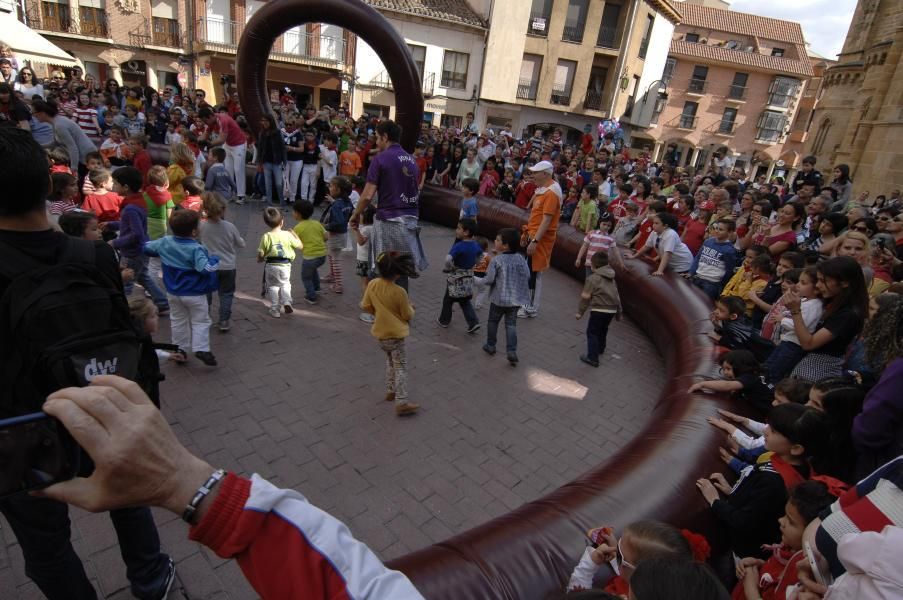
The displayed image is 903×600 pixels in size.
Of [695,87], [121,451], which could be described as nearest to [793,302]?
[121,451]

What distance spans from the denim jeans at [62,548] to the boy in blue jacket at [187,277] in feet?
7.13

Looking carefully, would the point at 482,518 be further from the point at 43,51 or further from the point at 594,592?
the point at 43,51

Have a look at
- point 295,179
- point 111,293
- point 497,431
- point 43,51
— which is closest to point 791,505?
point 497,431

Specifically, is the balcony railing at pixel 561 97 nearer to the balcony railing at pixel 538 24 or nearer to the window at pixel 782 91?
the balcony railing at pixel 538 24

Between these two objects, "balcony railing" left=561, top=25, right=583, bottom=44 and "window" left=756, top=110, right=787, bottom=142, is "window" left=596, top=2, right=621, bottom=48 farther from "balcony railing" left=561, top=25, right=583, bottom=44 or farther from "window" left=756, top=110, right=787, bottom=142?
"window" left=756, top=110, right=787, bottom=142

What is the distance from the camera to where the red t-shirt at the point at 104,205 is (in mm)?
5508

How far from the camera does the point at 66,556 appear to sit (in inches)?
82.6

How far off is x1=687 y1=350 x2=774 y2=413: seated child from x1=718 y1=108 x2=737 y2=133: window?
40.8 m

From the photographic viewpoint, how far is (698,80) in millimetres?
36750

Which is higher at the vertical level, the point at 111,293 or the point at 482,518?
the point at 111,293

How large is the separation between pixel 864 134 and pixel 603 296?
1446 cm

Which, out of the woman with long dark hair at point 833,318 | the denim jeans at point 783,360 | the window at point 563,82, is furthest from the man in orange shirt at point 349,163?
the window at point 563,82

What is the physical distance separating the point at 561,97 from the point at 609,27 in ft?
14.7

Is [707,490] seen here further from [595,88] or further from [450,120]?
[595,88]
